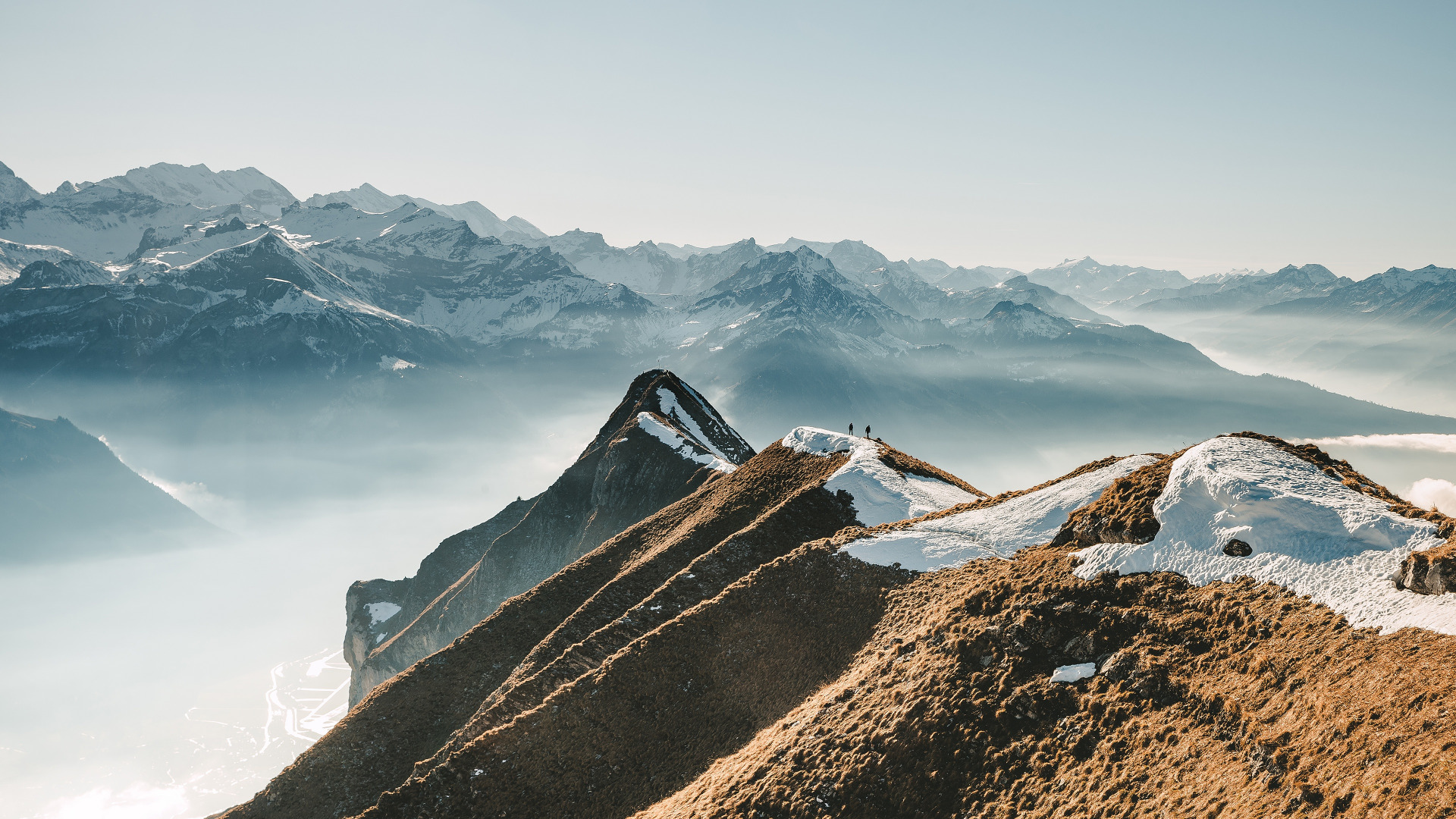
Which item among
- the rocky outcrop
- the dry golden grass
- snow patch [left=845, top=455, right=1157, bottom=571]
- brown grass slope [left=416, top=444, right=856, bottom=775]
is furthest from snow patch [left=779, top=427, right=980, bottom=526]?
the rocky outcrop

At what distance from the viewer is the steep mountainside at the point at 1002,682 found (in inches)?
673

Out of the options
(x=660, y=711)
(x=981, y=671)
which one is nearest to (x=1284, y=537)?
(x=981, y=671)

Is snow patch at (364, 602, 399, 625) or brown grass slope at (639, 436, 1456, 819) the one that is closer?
brown grass slope at (639, 436, 1456, 819)

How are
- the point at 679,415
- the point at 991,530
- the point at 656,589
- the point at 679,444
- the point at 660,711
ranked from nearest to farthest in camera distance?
the point at 660,711, the point at 991,530, the point at 656,589, the point at 679,444, the point at 679,415

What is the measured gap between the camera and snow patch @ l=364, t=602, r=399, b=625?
12481 cm

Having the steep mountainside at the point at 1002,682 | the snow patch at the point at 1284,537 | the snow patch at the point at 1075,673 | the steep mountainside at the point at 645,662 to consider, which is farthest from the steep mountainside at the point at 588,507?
the snow patch at the point at 1075,673

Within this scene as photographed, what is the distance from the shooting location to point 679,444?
93000 mm

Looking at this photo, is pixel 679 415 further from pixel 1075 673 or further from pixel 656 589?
pixel 1075 673

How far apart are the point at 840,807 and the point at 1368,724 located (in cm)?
1420

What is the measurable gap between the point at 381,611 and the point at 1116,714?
135 m

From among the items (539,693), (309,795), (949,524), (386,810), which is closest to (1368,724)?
(949,524)

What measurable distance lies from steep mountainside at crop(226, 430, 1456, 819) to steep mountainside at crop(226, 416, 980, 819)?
6.1 inches

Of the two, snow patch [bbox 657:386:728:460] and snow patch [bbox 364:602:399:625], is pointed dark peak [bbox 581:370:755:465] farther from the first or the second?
snow patch [bbox 364:602:399:625]

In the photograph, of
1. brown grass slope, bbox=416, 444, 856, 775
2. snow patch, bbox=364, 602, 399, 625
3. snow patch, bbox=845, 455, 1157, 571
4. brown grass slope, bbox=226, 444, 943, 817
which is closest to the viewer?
snow patch, bbox=845, 455, 1157, 571
